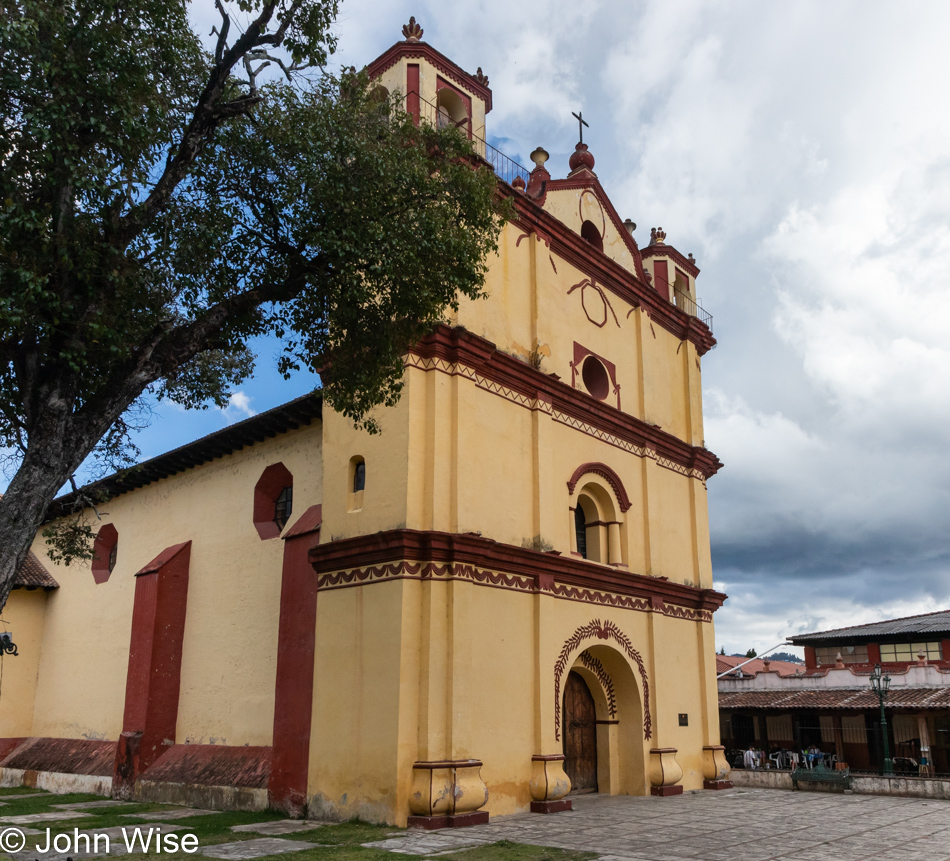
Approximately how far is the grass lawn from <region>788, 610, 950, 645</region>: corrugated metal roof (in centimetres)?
2731

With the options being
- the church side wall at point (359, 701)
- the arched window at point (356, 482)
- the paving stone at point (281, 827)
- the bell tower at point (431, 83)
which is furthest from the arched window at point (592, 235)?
the paving stone at point (281, 827)

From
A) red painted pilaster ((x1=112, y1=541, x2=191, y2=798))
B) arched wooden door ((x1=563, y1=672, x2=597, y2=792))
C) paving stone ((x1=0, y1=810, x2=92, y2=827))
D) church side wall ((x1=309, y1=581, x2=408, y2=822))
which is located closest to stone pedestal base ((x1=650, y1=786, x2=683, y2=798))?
arched wooden door ((x1=563, y1=672, x2=597, y2=792))

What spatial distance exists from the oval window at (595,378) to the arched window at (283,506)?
613 centimetres

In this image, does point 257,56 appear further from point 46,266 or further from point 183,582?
point 183,582

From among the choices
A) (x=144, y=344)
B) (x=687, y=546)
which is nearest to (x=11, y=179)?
(x=144, y=344)

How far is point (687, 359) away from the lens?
1994 centimetres

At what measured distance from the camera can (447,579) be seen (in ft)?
39.7

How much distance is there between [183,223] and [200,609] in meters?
9.30

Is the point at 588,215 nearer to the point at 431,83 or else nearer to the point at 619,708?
the point at 431,83

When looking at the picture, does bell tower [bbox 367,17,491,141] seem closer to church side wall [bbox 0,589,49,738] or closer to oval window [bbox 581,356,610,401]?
oval window [bbox 581,356,610,401]

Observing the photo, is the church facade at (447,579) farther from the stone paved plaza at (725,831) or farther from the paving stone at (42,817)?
the paving stone at (42,817)

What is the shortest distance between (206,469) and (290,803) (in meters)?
7.79

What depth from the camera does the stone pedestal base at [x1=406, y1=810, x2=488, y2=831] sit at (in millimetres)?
10891

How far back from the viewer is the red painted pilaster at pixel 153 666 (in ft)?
51.4
